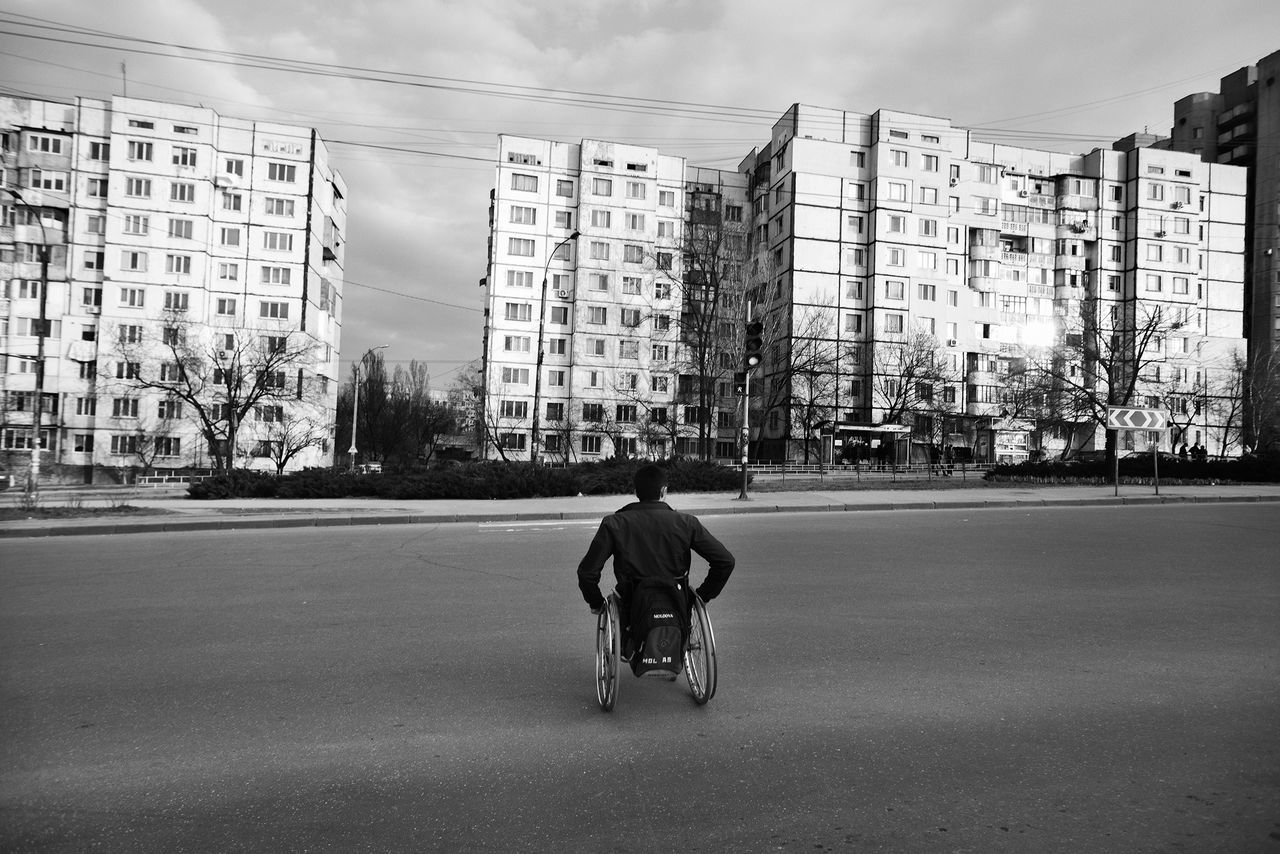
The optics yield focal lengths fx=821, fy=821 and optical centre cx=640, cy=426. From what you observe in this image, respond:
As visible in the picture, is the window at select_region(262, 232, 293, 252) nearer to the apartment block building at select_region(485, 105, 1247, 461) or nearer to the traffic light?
the apartment block building at select_region(485, 105, 1247, 461)

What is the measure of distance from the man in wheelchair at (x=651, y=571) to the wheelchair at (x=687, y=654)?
3.3 inches

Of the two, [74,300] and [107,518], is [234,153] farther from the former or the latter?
[107,518]

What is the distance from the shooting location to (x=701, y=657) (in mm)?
5293

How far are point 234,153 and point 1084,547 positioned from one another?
70890 millimetres

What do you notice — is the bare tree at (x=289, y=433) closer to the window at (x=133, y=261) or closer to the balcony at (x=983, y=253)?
the window at (x=133, y=261)

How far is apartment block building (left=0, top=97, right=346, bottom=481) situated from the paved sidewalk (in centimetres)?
3992

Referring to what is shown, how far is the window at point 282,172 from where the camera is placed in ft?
220

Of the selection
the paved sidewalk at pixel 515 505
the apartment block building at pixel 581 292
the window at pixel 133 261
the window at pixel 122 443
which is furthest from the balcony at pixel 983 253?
the window at pixel 122 443

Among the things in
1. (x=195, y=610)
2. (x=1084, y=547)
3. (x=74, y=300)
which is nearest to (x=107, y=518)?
(x=195, y=610)

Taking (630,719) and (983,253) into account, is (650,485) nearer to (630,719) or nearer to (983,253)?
(630,719)

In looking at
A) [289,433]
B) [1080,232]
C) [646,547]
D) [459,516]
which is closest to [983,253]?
[1080,232]

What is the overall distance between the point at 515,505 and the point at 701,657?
15.5 metres

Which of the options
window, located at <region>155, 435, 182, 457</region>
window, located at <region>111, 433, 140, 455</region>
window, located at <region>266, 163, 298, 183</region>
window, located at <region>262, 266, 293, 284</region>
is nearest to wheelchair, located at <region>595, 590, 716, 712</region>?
window, located at <region>155, 435, 182, 457</region>

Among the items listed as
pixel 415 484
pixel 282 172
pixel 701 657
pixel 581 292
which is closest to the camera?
pixel 701 657
